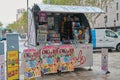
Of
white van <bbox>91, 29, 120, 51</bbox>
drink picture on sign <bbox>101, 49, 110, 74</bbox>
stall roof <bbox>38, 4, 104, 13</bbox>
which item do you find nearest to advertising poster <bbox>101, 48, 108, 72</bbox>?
drink picture on sign <bbox>101, 49, 110, 74</bbox>

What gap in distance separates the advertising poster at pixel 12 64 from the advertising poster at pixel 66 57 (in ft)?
7.11

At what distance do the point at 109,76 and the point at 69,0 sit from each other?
35.2 metres

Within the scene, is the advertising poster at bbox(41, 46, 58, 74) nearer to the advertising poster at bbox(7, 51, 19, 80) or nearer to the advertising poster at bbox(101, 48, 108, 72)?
the advertising poster at bbox(7, 51, 19, 80)

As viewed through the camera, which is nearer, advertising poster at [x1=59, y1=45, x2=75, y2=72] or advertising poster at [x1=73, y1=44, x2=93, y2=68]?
advertising poster at [x1=59, y1=45, x2=75, y2=72]

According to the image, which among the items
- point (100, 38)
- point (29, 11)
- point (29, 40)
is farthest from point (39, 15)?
point (100, 38)

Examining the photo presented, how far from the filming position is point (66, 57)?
1051 cm

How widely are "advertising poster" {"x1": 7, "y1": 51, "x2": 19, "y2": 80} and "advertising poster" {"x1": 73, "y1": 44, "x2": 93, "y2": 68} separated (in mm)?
2988

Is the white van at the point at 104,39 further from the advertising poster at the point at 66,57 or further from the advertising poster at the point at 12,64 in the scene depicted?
the advertising poster at the point at 12,64

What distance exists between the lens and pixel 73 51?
10.7 meters

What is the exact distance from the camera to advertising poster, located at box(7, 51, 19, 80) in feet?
28.0

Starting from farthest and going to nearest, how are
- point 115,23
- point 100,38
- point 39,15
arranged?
point 115,23
point 100,38
point 39,15

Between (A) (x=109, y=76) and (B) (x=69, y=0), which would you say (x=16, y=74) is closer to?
(A) (x=109, y=76)

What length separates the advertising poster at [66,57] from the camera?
34.1 ft

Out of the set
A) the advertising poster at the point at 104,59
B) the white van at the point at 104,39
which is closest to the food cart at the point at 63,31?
the advertising poster at the point at 104,59
